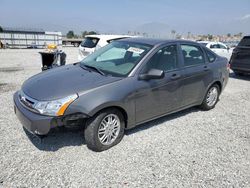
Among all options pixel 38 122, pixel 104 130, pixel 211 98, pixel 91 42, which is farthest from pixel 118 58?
pixel 91 42

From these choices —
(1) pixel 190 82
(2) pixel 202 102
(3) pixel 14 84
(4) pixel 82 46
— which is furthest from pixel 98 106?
(4) pixel 82 46

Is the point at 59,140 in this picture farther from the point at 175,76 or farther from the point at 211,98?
the point at 211,98

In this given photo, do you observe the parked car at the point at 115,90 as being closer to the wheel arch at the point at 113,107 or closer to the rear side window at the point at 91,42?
the wheel arch at the point at 113,107

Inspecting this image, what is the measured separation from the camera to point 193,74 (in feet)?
14.0

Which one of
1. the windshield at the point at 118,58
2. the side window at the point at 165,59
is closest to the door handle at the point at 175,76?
the side window at the point at 165,59

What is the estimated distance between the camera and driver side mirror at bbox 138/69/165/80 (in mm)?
3330

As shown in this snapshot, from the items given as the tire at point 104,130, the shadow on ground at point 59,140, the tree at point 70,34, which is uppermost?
the tire at point 104,130

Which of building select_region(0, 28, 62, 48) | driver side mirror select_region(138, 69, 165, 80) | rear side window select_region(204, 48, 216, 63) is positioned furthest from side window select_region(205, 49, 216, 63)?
building select_region(0, 28, 62, 48)

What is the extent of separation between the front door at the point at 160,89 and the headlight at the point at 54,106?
3.63ft

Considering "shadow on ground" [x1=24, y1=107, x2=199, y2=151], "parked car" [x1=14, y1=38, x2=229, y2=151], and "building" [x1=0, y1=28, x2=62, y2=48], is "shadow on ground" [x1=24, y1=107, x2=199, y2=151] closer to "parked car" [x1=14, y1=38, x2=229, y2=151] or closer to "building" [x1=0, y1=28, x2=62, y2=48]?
"parked car" [x1=14, y1=38, x2=229, y2=151]

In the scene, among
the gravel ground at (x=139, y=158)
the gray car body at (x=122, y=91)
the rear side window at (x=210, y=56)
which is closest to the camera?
the gravel ground at (x=139, y=158)

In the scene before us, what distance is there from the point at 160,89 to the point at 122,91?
2.69 feet

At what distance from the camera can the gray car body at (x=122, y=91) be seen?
2.85 metres

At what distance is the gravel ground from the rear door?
22.0 inches
